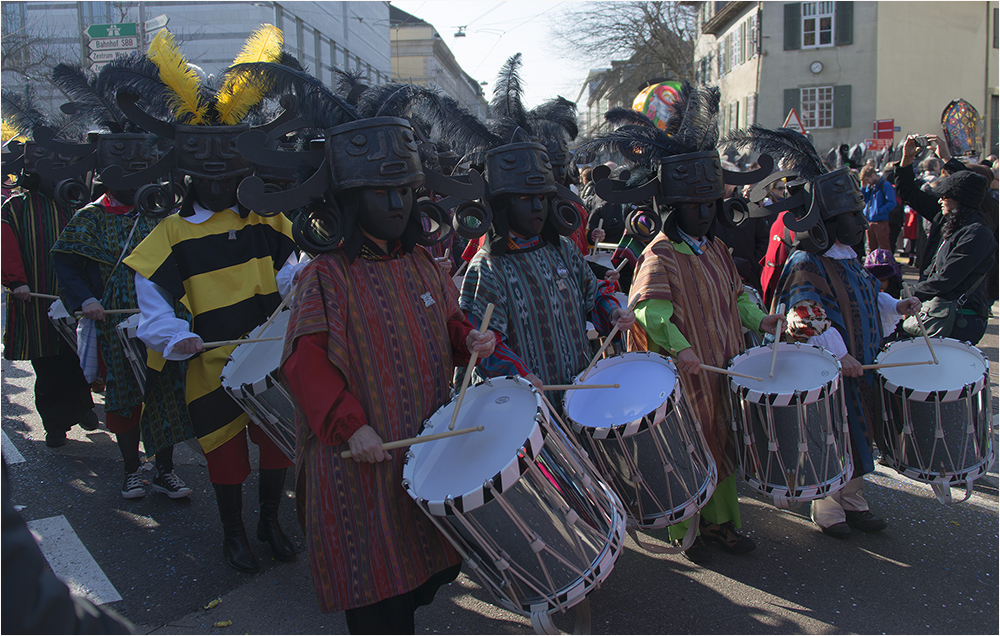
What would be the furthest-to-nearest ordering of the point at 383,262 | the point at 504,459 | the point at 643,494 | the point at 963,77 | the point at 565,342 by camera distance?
1. the point at 963,77
2. the point at 565,342
3. the point at 643,494
4. the point at 383,262
5. the point at 504,459

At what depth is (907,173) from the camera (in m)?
5.77

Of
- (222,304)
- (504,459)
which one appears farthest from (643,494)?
(222,304)

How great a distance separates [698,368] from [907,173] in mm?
3745

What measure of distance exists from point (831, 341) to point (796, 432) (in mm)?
691

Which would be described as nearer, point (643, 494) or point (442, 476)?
point (442, 476)

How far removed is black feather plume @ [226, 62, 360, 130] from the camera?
2.52m

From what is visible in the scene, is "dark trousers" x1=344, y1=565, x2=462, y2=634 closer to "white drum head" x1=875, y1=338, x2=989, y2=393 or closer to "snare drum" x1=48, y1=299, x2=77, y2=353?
"white drum head" x1=875, y1=338, x2=989, y2=393

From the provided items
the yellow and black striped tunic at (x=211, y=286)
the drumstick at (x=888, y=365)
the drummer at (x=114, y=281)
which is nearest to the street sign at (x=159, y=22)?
the drummer at (x=114, y=281)

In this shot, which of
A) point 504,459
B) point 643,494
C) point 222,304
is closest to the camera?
point 504,459

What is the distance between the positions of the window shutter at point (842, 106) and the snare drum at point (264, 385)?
84.2ft

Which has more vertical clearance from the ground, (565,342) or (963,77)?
(963,77)

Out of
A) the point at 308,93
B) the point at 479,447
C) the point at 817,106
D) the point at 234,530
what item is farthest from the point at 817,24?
the point at 479,447

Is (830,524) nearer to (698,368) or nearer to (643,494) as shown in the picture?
(698,368)

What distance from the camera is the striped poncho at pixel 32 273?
513 centimetres
